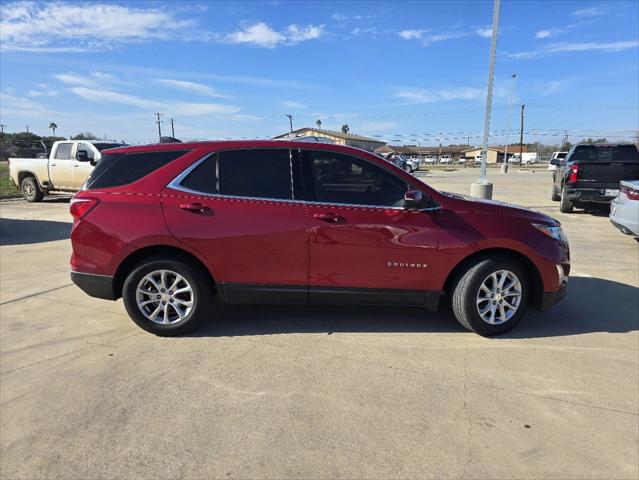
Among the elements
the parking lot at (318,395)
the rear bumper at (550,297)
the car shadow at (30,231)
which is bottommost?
the parking lot at (318,395)

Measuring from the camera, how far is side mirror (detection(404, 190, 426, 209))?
149 inches

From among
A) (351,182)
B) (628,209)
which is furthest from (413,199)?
(628,209)

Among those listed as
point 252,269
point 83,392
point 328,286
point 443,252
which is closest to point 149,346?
point 83,392

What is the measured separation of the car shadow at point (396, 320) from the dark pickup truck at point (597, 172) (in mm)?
7126

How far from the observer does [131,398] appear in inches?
121

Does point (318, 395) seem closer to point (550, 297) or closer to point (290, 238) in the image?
point (290, 238)

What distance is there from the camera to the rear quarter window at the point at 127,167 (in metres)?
4.06

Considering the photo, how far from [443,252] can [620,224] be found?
557 cm

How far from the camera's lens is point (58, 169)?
14.3 metres

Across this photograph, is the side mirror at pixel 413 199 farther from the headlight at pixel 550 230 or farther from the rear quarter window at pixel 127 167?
the rear quarter window at pixel 127 167

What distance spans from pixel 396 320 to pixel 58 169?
13.9 m

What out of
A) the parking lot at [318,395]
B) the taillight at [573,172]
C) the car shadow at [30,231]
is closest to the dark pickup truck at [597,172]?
the taillight at [573,172]

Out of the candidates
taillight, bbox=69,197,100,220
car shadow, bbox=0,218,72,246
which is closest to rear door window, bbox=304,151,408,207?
taillight, bbox=69,197,100,220

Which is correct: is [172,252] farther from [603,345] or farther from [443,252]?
[603,345]
